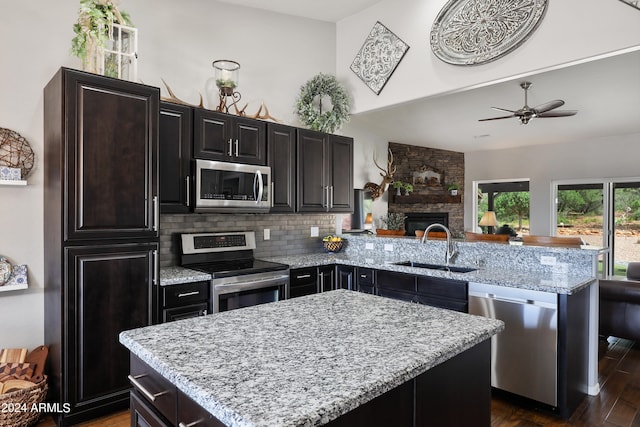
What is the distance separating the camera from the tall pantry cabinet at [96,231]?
246 cm

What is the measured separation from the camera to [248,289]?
3.21 metres

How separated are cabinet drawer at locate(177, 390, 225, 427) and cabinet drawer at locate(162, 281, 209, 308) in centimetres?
187

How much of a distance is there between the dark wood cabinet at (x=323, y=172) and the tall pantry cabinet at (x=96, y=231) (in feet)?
5.12

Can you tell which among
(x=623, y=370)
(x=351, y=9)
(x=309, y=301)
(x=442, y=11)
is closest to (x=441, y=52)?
(x=442, y=11)

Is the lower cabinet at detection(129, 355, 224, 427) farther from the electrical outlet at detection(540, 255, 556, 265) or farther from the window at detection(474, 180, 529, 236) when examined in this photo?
the window at detection(474, 180, 529, 236)

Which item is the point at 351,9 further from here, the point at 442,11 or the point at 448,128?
the point at 448,128

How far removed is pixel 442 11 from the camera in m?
3.73

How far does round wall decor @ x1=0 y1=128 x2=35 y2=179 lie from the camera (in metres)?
2.71

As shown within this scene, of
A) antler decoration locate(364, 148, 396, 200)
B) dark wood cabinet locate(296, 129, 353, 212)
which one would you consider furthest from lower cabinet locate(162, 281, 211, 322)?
antler decoration locate(364, 148, 396, 200)

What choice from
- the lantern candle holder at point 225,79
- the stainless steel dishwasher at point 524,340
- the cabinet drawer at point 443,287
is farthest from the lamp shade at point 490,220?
the lantern candle holder at point 225,79

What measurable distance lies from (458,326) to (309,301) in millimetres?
729

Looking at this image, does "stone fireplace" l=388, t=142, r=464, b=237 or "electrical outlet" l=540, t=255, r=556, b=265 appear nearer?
"electrical outlet" l=540, t=255, r=556, b=265

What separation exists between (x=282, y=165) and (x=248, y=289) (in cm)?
128

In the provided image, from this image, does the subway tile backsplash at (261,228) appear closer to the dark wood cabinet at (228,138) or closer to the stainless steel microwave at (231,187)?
the stainless steel microwave at (231,187)
